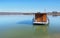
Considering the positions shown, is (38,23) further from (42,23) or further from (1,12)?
(1,12)

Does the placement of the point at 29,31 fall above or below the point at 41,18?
below

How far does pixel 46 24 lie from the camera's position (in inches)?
557

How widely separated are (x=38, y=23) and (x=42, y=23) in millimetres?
404


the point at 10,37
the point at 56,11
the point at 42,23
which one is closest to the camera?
the point at 10,37

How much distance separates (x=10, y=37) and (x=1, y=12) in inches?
704

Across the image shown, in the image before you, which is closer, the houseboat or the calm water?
the calm water

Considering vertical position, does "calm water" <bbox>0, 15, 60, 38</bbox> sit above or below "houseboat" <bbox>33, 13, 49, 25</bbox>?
below

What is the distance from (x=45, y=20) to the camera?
567 inches

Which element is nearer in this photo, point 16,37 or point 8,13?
point 16,37

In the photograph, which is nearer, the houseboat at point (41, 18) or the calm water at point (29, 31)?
the calm water at point (29, 31)

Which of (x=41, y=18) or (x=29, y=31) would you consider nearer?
(x=29, y=31)

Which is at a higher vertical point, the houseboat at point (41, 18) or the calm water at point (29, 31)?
the houseboat at point (41, 18)

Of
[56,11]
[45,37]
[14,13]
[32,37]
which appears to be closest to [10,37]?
[32,37]

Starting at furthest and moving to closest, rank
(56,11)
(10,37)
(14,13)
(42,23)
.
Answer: (14,13)
(56,11)
(42,23)
(10,37)
